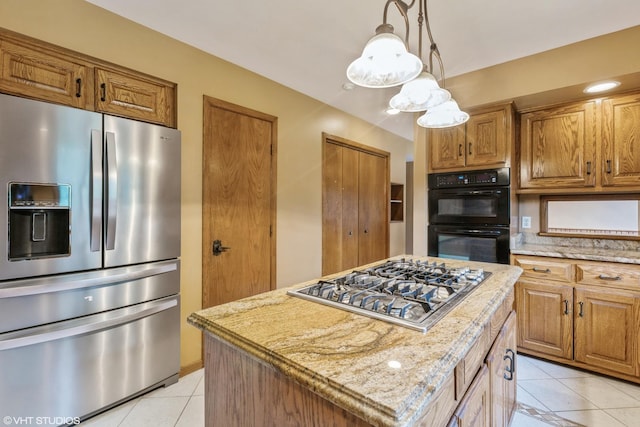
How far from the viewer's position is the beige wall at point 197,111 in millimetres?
1732

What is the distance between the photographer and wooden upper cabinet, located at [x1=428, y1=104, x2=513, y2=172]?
2547mm

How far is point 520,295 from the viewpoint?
249 cm

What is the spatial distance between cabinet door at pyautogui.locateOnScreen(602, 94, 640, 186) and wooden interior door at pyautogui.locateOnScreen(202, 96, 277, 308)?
Answer: 2.78 meters

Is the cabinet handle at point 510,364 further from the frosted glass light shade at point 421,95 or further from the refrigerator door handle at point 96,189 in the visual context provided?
the refrigerator door handle at point 96,189

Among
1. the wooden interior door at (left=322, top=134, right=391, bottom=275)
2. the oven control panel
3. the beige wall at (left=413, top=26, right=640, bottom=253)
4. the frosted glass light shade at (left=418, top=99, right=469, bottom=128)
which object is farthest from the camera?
the wooden interior door at (left=322, top=134, right=391, bottom=275)

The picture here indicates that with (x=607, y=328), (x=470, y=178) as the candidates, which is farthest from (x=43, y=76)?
(x=607, y=328)

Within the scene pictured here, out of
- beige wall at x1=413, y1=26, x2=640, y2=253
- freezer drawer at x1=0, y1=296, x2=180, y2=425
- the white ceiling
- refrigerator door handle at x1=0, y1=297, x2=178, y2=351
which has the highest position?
the white ceiling

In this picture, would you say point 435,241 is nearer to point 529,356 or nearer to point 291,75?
point 529,356

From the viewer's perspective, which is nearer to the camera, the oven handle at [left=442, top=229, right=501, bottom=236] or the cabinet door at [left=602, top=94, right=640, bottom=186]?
the cabinet door at [left=602, top=94, right=640, bottom=186]

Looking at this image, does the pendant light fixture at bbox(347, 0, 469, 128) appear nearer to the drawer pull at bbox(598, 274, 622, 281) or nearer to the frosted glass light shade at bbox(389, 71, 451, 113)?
the frosted glass light shade at bbox(389, 71, 451, 113)

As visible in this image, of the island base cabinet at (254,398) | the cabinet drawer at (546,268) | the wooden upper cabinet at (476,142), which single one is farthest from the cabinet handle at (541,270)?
the island base cabinet at (254,398)

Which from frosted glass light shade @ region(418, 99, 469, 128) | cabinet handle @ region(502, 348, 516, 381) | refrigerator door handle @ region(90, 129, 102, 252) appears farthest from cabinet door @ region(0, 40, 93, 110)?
cabinet handle @ region(502, 348, 516, 381)

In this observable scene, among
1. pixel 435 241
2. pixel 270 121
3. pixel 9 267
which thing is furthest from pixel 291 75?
pixel 9 267

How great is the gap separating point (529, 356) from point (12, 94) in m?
4.06
